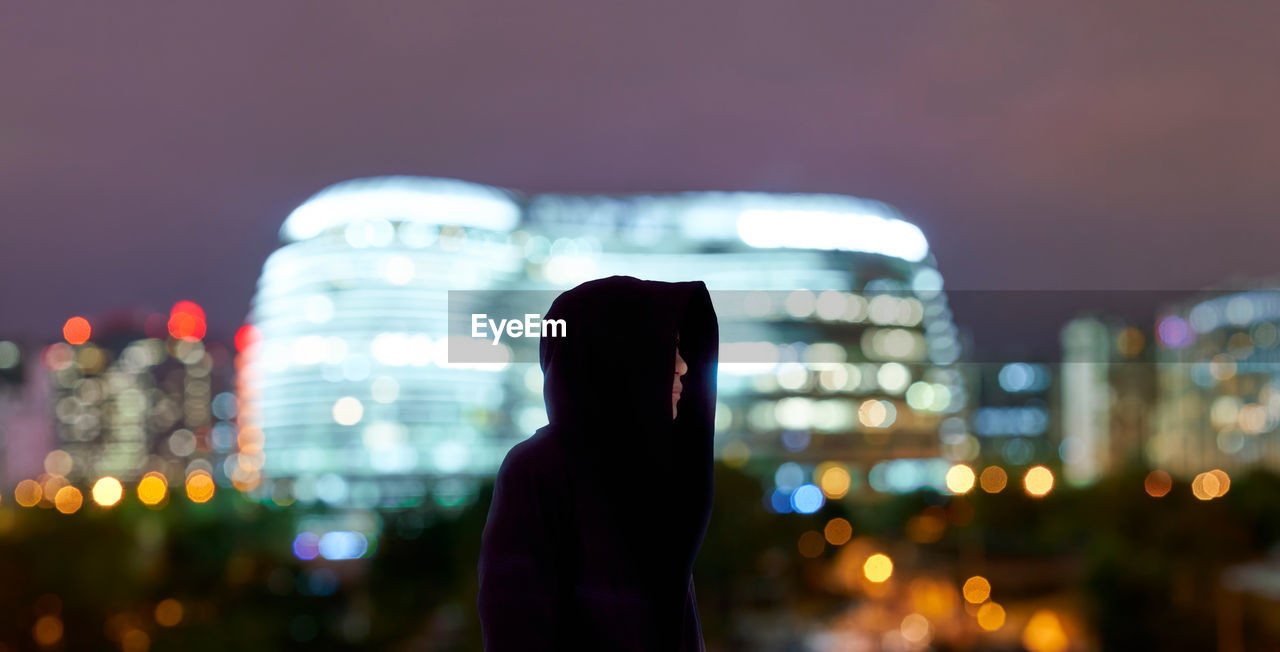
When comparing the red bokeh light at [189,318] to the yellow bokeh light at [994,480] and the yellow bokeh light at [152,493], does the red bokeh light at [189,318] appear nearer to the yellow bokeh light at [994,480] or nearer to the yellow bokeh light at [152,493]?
the yellow bokeh light at [152,493]

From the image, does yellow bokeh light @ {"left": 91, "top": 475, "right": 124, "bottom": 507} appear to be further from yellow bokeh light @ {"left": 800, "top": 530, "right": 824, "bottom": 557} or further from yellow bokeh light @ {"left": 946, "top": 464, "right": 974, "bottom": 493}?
yellow bokeh light @ {"left": 946, "top": 464, "right": 974, "bottom": 493}

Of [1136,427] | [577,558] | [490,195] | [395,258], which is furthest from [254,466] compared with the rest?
[1136,427]

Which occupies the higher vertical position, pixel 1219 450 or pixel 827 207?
pixel 827 207

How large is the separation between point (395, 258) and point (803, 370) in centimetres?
2122

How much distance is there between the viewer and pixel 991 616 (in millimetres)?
28203

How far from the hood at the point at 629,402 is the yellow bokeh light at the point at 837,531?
27.1 m

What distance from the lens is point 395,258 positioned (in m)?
48.3

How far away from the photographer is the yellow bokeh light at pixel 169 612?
Result: 68.4 feet

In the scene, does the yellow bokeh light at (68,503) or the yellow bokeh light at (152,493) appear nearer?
the yellow bokeh light at (68,503)

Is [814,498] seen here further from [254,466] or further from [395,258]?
[254,466]

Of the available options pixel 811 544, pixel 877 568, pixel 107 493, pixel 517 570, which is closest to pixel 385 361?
pixel 107 493

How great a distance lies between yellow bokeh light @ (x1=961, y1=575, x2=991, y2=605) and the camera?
93.0 feet

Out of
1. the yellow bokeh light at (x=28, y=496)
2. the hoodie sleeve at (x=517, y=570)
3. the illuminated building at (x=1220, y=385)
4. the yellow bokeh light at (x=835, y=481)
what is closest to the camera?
the hoodie sleeve at (x=517, y=570)

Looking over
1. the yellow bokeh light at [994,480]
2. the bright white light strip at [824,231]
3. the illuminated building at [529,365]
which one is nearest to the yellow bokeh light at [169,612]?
the yellow bokeh light at [994,480]
